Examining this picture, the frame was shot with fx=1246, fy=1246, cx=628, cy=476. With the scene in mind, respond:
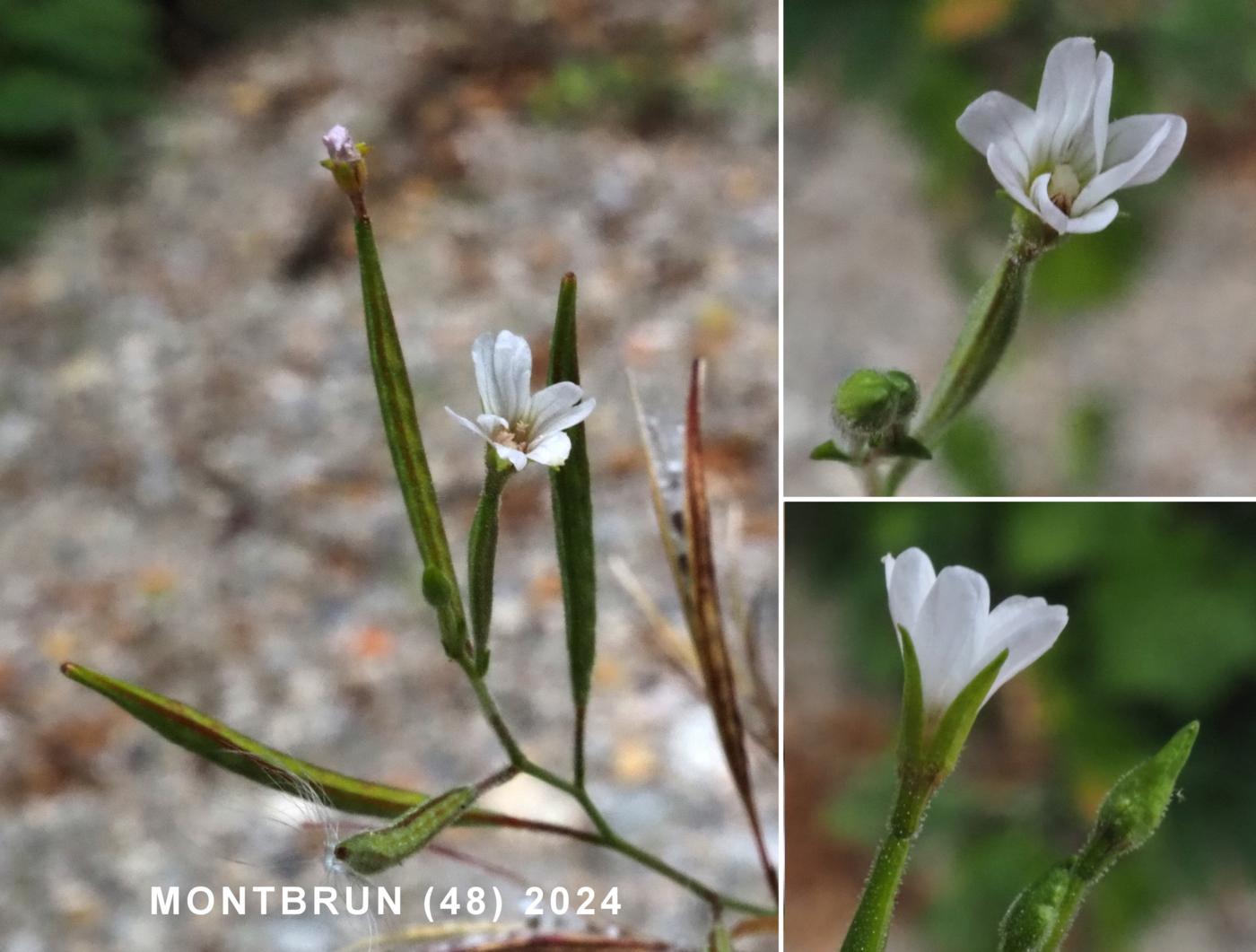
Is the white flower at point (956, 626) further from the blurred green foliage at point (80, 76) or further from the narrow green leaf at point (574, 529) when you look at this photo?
the blurred green foliage at point (80, 76)

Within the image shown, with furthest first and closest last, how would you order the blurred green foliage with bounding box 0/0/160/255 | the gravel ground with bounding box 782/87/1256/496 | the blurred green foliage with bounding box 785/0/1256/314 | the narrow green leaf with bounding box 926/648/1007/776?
1. the blurred green foliage with bounding box 0/0/160/255
2. the gravel ground with bounding box 782/87/1256/496
3. the blurred green foliage with bounding box 785/0/1256/314
4. the narrow green leaf with bounding box 926/648/1007/776

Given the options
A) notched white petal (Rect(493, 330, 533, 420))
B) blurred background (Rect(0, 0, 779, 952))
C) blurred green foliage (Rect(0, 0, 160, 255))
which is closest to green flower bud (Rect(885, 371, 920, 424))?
notched white petal (Rect(493, 330, 533, 420))

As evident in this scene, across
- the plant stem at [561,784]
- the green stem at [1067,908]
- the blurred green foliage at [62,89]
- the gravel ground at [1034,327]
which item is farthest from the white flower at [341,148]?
the blurred green foliage at [62,89]

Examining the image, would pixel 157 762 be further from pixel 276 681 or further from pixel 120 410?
pixel 120 410

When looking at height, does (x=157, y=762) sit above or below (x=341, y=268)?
below

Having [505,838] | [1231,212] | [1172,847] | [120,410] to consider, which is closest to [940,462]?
[1172,847]

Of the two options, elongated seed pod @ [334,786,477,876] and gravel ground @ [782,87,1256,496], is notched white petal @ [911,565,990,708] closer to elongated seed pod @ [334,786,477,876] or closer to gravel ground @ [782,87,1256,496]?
elongated seed pod @ [334,786,477,876]
